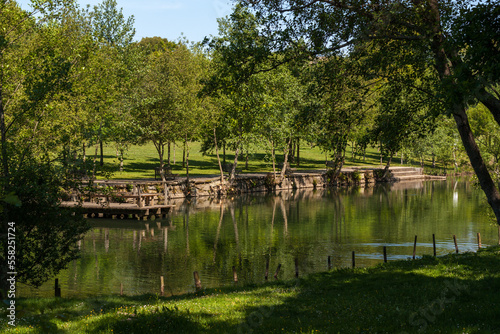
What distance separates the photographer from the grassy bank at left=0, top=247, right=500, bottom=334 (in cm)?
1148

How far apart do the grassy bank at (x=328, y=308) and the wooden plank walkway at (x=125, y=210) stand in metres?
29.0

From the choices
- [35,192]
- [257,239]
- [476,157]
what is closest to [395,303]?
[476,157]

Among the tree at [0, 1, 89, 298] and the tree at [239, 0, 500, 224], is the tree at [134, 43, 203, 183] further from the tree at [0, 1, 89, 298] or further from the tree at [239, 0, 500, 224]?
the tree at [239, 0, 500, 224]

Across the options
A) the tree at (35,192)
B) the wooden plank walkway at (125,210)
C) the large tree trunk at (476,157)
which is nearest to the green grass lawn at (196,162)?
the wooden plank walkway at (125,210)

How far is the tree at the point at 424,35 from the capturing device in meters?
12.8

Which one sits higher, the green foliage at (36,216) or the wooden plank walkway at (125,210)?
the green foliage at (36,216)

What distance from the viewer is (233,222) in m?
44.8

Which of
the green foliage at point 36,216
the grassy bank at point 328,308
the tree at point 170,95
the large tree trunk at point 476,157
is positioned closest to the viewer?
the grassy bank at point 328,308

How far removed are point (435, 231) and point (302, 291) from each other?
2649cm

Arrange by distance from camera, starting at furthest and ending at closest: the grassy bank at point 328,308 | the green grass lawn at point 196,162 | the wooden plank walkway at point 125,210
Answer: the green grass lawn at point 196,162
the wooden plank walkway at point 125,210
the grassy bank at point 328,308

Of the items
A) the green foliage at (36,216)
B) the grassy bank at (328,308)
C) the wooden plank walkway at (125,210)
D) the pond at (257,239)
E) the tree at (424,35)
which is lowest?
the pond at (257,239)

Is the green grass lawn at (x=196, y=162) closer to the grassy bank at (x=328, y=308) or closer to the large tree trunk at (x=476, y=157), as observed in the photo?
the grassy bank at (x=328, y=308)

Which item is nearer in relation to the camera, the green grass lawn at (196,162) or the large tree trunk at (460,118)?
the large tree trunk at (460,118)

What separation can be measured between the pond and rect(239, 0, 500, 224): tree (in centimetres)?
1251
